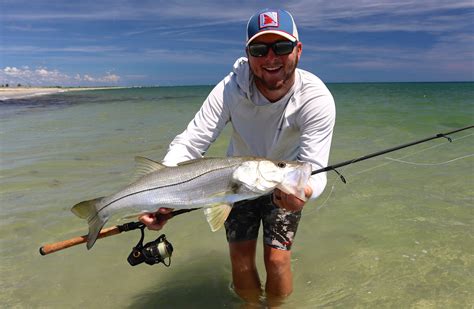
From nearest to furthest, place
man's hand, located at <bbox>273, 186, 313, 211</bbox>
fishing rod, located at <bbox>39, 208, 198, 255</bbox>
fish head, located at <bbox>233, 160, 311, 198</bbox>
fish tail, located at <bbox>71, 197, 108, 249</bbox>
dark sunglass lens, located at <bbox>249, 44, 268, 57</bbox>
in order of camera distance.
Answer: fish head, located at <bbox>233, 160, 311, 198</bbox> < man's hand, located at <bbox>273, 186, 313, 211</bbox> < fish tail, located at <bbox>71, 197, 108, 249</bbox> < fishing rod, located at <bbox>39, 208, 198, 255</bbox> < dark sunglass lens, located at <bbox>249, 44, 268, 57</bbox>

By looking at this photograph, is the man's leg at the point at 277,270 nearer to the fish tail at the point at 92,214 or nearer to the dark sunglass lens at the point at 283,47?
the fish tail at the point at 92,214

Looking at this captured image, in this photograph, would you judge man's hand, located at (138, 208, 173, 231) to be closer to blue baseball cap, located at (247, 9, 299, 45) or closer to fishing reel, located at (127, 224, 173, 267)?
fishing reel, located at (127, 224, 173, 267)

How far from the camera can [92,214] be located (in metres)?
2.88

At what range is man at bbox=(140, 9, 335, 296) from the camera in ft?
10.2

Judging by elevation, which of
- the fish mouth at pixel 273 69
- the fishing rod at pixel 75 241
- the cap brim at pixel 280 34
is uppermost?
the cap brim at pixel 280 34

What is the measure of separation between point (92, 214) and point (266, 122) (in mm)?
1534

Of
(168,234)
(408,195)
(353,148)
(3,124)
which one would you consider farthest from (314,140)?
(3,124)

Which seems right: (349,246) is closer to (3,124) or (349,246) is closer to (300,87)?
(300,87)

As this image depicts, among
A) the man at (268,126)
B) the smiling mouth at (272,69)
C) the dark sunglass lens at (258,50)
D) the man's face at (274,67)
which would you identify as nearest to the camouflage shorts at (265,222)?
the man at (268,126)

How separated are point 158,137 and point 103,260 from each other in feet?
27.9

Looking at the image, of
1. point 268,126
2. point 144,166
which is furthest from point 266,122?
point 144,166

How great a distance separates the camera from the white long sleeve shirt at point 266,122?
321 centimetres

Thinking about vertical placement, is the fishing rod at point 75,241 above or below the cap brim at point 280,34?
below

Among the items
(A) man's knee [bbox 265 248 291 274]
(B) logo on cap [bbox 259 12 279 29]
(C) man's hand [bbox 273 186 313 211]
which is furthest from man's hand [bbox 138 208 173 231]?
(B) logo on cap [bbox 259 12 279 29]
